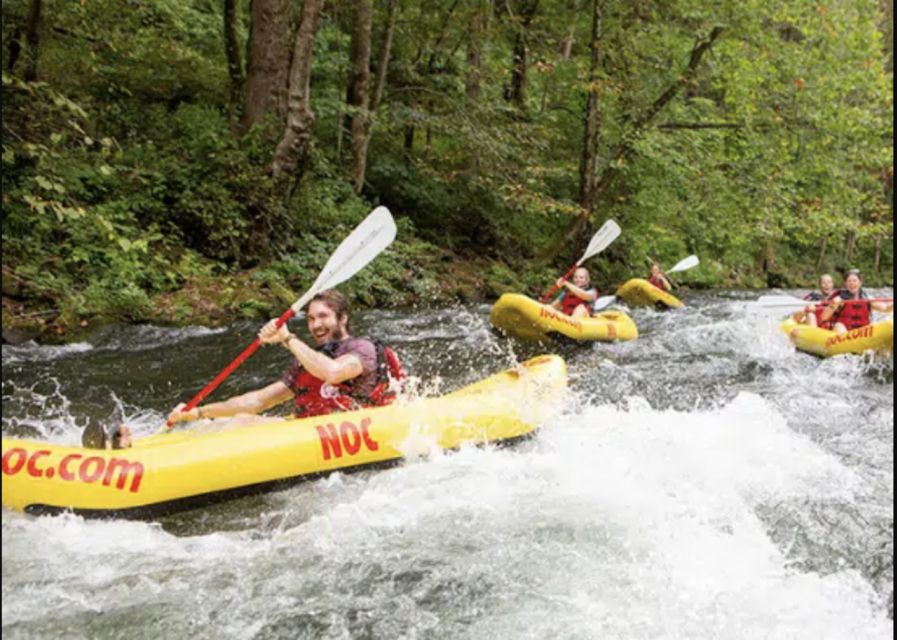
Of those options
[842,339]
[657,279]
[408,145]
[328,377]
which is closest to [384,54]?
[408,145]

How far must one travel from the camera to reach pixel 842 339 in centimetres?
691

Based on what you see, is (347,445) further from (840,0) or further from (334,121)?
(840,0)

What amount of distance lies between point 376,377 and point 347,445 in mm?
456

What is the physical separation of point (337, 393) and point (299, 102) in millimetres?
5106

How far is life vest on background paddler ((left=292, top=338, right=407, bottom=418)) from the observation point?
3.72 metres

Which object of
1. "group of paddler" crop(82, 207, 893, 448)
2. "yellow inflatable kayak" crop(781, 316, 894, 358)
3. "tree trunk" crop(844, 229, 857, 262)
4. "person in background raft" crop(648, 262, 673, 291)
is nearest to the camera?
"group of paddler" crop(82, 207, 893, 448)

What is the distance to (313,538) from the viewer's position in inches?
118

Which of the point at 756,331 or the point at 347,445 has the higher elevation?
the point at 347,445

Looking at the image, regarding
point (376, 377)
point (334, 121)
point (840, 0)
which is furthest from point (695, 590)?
point (840, 0)

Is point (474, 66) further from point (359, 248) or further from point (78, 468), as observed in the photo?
point (78, 468)

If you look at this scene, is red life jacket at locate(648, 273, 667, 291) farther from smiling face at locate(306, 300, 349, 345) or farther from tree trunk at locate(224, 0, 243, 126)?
smiling face at locate(306, 300, 349, 345)

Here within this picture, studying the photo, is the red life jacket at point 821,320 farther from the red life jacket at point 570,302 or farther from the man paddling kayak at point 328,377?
the man paddling kayak at point 328,377

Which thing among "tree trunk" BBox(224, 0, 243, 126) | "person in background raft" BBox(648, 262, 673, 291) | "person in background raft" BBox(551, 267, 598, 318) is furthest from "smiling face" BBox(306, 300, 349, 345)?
"person in background raft" BBox(648, 262, 673, 291)

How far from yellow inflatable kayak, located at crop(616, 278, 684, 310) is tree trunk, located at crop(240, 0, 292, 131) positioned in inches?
220
